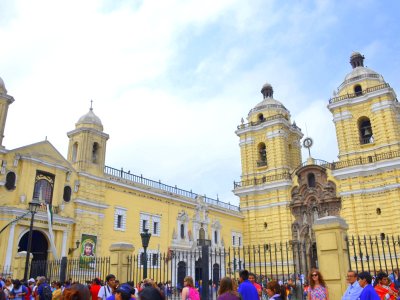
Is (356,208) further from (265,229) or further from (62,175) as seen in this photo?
(62,175)

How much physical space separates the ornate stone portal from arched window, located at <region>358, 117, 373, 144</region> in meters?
4.10

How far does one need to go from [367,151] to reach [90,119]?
21468 millimetres

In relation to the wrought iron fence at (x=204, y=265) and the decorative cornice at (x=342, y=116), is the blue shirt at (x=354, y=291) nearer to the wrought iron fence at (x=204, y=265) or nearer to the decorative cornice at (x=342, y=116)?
the wrought iron fence at (x=204, y=265)

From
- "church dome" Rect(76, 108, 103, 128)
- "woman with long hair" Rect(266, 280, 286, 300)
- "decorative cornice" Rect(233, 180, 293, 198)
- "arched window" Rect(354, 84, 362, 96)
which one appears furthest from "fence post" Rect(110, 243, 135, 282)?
"arched window" Rect(354, 84, 362, 96)

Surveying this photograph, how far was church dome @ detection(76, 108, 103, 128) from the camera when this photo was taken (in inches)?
1035

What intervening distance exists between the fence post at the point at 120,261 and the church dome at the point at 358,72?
25734 mm

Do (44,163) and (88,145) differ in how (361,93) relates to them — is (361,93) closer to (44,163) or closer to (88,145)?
(88,145)

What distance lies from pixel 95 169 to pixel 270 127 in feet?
57.7

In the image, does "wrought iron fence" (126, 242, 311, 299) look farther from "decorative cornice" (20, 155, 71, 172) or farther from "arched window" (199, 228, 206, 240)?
"decorative cornice" (20, 155, 71, 172)

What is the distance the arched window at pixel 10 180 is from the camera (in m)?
20.8

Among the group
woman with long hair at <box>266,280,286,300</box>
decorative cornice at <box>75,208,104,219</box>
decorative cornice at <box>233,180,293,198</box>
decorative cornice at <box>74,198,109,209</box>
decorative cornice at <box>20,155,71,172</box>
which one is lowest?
woman with long hair at <box>266,280,286,300</box>

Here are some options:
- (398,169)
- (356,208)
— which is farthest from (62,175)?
(398,169)

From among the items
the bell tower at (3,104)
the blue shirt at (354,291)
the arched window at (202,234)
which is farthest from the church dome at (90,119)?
the blue shirt at (354,291)

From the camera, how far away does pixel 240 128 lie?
38.0 m
